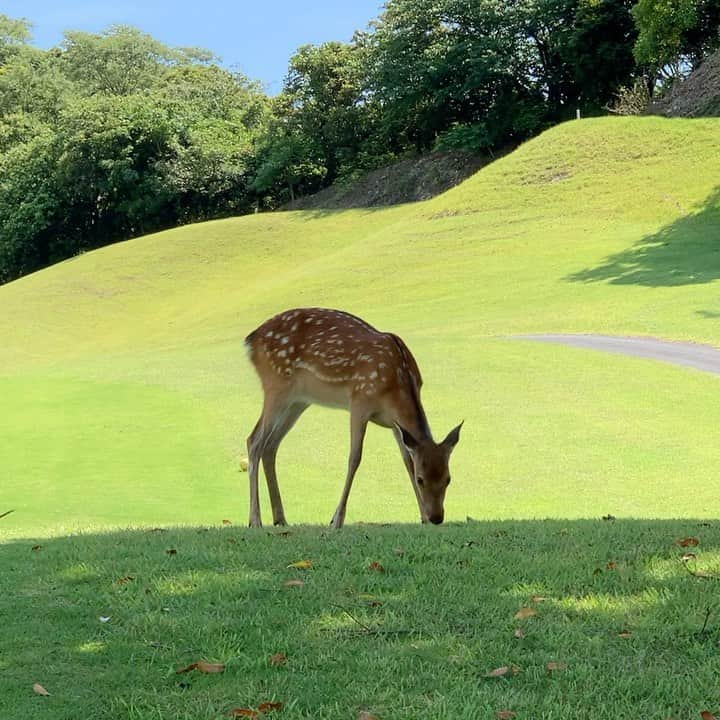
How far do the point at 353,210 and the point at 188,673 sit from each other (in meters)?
48.8

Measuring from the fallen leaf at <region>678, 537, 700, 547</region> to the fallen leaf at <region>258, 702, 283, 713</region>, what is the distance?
2949 mm

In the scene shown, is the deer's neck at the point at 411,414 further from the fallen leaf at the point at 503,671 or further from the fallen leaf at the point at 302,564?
the fallen leaf at the point at 503,671

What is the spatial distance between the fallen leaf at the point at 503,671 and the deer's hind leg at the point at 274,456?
4.78m

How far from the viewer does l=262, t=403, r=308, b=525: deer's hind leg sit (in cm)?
828

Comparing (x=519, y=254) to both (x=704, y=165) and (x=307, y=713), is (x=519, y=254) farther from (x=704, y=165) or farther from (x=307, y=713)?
(x=307, y=713)

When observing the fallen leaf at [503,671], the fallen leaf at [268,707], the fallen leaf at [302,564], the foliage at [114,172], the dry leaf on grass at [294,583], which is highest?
the foliage at [114,172]

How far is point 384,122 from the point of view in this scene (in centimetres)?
5566

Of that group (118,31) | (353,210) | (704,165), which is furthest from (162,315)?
(118,31)

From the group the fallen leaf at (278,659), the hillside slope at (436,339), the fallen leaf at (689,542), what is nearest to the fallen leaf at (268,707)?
the fallen leaf at (278,659)

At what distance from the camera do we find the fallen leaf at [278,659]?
3.69 metres

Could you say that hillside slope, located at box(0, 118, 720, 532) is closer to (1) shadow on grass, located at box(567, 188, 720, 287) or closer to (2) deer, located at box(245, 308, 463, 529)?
(1) shadow on grass, located at box(567, 188, 720, 287)

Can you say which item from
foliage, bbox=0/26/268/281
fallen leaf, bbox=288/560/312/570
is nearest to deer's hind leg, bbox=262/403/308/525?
fallen leaf, bbox=288/560/312/570

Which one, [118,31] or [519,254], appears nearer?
[519,254]

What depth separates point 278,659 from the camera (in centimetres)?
371
